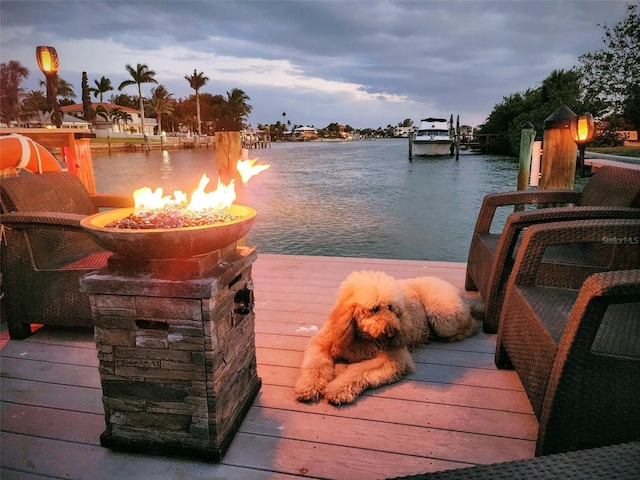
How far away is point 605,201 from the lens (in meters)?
2.58

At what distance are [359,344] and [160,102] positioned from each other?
78.8 meters

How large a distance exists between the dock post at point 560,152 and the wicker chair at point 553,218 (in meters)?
1.35

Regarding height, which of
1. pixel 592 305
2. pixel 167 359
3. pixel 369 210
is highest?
pixel 592 305

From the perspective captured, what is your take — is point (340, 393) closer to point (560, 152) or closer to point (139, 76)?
point (560, 152)

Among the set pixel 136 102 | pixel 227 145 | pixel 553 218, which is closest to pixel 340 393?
pixel 553 218

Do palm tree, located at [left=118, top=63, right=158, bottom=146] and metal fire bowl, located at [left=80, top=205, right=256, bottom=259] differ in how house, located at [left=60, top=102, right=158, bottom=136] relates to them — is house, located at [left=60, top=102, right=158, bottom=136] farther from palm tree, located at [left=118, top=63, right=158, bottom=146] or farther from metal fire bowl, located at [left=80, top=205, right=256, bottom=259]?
metal fire bowl, located at [left=80, top=205, right=256, bottom=259]

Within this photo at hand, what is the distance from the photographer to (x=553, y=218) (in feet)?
7.45

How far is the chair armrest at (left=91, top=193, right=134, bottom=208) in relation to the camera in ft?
10.2

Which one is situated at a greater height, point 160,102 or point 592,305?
point 160,102

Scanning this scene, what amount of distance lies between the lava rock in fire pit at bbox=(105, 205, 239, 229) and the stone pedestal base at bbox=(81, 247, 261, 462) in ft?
0.59

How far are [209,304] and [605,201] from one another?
253 centimetres

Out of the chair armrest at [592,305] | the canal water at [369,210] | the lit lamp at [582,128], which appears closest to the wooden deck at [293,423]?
the chair armrest at [592,305]

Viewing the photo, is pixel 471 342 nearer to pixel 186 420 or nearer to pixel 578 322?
pixel 578 322

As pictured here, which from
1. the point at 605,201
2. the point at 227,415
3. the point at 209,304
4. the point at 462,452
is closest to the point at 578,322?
the point at 462,452
